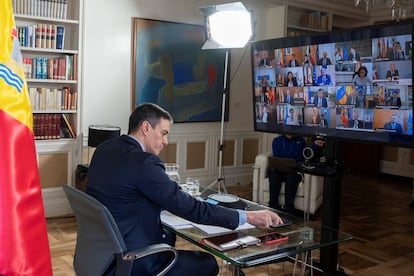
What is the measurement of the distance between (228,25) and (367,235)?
8.42ft

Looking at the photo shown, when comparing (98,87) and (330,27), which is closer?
(98,87)

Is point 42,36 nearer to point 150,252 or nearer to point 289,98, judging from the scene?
point 289,98

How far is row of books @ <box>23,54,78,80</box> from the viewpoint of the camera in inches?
180

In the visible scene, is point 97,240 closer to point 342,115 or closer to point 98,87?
point 342,115

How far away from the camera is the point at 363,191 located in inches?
259

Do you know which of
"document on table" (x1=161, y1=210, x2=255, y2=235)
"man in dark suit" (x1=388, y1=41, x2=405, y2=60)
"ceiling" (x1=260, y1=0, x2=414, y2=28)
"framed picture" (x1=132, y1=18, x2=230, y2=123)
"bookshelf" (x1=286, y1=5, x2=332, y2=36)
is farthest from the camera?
"bookshelf" (x1=286, y1=5, x2=332, y2=36)

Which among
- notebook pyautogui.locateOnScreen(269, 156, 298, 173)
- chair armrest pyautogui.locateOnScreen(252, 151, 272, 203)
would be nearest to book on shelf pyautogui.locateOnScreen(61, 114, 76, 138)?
chair armrest pyautogui.locateOnScreen(252, 151, 272, 203)

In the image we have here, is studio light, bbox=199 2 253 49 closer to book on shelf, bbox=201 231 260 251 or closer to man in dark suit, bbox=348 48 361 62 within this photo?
man in dark suit, bbox=348 48 361 62

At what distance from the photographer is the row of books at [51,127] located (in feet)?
15.1

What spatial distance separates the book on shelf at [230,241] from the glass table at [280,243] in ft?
0.06

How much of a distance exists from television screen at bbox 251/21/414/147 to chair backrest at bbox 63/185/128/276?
1.88m

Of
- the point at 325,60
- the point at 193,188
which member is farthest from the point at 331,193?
the point at 193,188

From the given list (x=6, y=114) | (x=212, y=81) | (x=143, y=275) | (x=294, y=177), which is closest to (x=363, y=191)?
(x=294, y=177)

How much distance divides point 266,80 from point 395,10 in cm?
134
